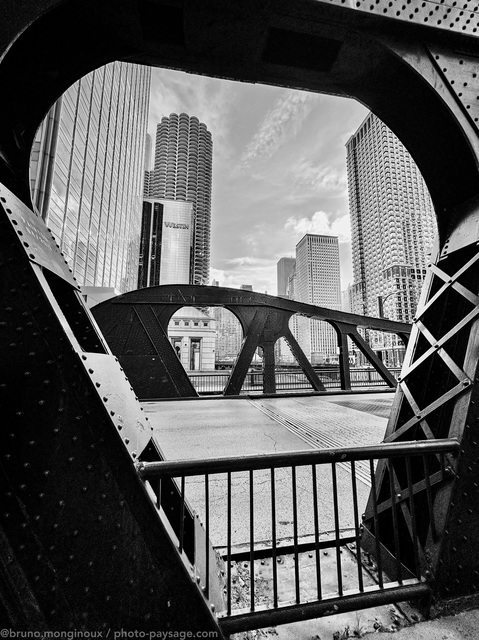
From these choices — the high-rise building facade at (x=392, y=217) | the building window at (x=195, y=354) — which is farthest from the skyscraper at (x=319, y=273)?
the building window at (x=195, y=354)

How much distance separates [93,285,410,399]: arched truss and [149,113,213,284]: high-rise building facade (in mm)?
92500

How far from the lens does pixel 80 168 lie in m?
42.2

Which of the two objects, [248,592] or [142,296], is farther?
[142,296]

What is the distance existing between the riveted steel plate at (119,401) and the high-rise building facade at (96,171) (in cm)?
2200

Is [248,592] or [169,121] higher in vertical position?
[169,121]

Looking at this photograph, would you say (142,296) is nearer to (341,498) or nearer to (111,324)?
(111,324)

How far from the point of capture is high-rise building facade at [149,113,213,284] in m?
104

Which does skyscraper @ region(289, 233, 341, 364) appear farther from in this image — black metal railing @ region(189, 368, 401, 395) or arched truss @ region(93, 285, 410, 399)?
arched truss @ region(93, 285, 410, 399)

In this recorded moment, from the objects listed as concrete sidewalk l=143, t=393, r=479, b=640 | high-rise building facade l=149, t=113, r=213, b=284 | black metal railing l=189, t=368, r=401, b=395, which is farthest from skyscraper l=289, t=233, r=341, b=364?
concrete sidewalk l=143, t=393, r=479, b=640

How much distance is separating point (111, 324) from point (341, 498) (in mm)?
10023

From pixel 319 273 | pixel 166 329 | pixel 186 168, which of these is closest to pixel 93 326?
pixel 166 329

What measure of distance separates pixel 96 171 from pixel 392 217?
167ft

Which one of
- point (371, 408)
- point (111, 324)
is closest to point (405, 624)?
point (371, 408)

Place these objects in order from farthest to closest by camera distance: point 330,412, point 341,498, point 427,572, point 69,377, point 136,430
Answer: point 330,412, point 341,498, point 427,572, point 136,430, point 69,377
